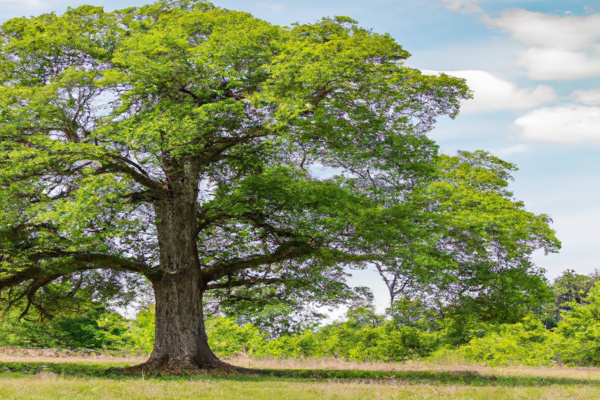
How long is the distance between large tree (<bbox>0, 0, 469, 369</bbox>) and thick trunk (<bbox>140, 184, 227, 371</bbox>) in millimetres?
50

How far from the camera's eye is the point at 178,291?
23.0 m

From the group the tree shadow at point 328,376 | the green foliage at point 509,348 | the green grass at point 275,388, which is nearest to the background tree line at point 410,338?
the green foliage at point 509,348

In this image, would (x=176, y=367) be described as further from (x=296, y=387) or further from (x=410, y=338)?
(x=410, y=338)

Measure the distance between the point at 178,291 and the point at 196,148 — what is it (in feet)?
18.2

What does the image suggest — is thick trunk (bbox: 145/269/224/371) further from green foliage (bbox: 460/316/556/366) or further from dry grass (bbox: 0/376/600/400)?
green foliage (bbox: 460/316/556/366)

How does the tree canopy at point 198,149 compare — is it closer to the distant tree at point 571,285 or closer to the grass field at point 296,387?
the grass field at point 296,387

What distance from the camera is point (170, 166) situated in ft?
71.9

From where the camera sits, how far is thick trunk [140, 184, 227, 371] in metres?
22.7

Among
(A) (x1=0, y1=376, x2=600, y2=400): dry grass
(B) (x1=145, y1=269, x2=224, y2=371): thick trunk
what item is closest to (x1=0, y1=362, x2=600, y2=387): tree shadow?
(B) (x1=145, y1=269, x2=224, y2=371): thick trunk

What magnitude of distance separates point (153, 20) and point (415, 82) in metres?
9.70

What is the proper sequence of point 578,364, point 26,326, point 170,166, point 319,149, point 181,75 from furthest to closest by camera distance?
point 26,326, point 578,364, point 319,149, point 170,166, point 181,75

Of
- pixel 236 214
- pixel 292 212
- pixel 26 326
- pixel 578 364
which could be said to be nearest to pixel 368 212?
pixel 292 212

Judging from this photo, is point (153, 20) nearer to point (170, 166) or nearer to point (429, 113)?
point (170, 166)

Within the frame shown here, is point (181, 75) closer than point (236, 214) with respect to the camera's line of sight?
Yes
